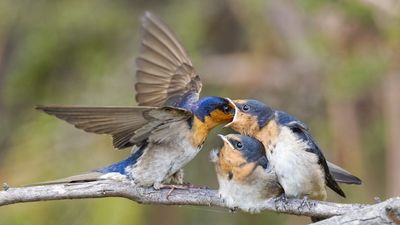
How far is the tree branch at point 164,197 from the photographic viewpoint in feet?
11.0

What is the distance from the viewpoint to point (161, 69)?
14.2 feet

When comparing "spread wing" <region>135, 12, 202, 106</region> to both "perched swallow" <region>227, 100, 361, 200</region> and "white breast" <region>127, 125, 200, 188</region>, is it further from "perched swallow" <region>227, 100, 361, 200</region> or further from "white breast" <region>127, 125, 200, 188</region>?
"perched swallow" <region>227, 100, 361, 200</region>

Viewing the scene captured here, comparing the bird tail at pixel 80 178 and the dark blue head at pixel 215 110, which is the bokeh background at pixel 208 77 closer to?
the dark blue head at pixel 215 110

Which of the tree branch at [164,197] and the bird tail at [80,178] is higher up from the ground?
the tree branch at [164,197]

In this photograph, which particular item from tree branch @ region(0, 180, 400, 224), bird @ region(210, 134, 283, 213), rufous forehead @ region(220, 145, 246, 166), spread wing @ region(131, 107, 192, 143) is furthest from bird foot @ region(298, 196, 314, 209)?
spread wing @ region(131, 107, 192, 143)

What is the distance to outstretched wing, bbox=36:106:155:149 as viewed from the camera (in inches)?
142

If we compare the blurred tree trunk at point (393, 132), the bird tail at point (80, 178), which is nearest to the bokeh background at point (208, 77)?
the blurred tree trunk at point (393, 132)

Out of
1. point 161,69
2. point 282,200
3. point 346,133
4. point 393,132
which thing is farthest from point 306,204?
point 346,133

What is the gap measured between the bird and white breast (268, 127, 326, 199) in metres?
0.04

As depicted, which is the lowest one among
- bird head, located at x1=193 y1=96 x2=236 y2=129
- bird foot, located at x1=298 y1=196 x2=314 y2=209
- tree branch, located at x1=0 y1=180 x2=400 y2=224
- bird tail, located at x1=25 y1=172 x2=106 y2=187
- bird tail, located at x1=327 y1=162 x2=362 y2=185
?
bird tail, located at x1=25 y1=172 x2=106 y2=187

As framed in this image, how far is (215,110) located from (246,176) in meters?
0.33

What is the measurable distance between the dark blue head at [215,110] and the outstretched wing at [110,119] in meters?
0.20

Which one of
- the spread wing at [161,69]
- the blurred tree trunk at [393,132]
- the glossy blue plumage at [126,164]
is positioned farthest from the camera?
the blurred tree trunk at [393,132]

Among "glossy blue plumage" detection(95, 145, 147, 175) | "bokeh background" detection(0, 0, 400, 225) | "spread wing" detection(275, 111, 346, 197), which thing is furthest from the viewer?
"bokeh background" detection(0, 0, 400, 225)
